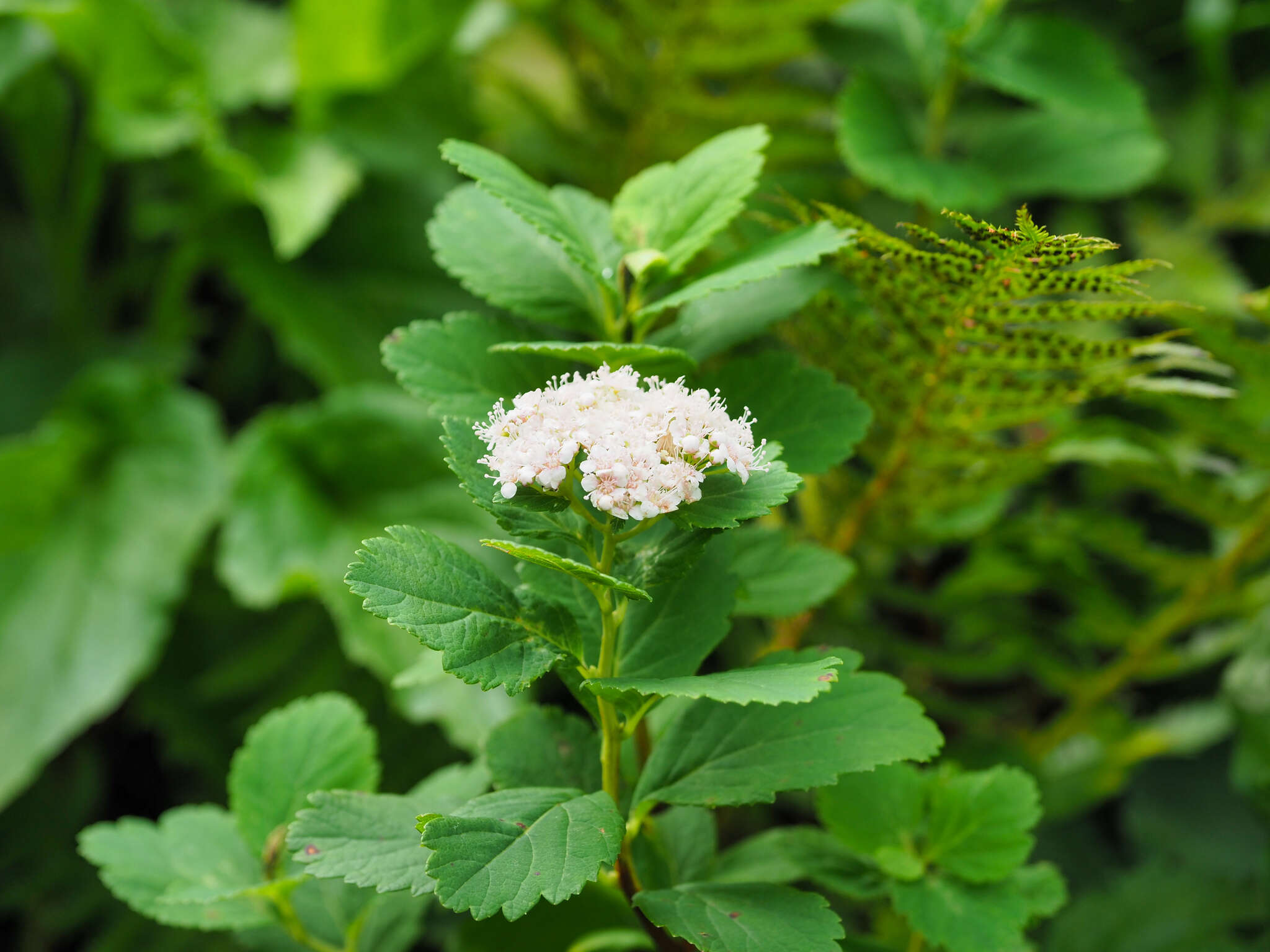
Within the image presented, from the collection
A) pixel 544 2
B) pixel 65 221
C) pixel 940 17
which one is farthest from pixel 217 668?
pixel 940 17

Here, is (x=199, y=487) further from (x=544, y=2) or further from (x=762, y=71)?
(x=762, y=71)

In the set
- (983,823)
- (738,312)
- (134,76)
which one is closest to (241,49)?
(134,76)

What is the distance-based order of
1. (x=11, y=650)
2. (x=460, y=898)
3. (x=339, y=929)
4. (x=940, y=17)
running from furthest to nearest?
(x=11, y=650)
(x=940, y=17)
(x=339, y=929)
(x=460, y=898)

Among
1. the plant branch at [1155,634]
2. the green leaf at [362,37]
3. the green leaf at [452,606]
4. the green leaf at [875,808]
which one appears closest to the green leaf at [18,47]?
the green leaf at [362,37]

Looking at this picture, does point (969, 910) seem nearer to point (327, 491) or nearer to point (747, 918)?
point (747, 918)

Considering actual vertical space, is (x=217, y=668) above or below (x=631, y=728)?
below

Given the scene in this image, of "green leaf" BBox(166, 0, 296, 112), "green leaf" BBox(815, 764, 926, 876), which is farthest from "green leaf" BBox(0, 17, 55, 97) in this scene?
"green leaf" BBox(815, 764, 926, 876)

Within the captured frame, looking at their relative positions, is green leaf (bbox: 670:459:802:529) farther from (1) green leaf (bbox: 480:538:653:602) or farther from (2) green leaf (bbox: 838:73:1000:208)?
(2) green leaf (bbox: 838:73:1000:208)
